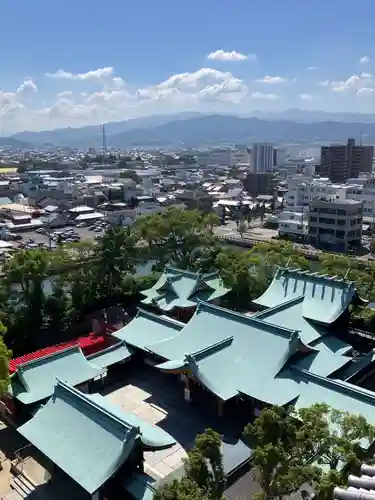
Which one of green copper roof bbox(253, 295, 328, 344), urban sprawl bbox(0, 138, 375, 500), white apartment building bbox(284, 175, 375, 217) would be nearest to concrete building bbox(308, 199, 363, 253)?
white apartment building bbox(284, 175, 375, 217)

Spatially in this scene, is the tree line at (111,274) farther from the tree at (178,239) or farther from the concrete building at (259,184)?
the concrete building at (259,184)

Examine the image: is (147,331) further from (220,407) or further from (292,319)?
(292,319)

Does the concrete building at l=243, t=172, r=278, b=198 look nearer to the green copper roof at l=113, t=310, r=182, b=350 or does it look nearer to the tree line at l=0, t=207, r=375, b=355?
the tree line at l=0, t=207, r=375, b=355

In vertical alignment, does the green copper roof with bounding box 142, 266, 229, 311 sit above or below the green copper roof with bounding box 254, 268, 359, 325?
below

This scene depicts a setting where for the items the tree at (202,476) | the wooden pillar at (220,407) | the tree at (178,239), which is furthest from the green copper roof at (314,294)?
the tree at (202,476)

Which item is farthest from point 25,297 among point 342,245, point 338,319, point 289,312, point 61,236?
point 342,245

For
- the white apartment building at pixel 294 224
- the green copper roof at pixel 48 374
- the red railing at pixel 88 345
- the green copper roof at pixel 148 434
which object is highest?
the green copper roof at pixel 148 434
